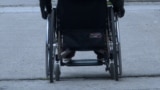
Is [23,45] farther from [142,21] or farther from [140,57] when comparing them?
[142,21]

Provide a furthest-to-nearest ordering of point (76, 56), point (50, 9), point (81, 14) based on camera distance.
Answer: point (76, 56) < point (50, 9) < point (81, 14)

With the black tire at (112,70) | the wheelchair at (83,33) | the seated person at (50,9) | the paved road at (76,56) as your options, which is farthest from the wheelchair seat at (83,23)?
the paved road at (76,56)

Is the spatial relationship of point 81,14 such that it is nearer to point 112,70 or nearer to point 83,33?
point 83,33

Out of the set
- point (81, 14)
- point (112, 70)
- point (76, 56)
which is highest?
point (81, 14)

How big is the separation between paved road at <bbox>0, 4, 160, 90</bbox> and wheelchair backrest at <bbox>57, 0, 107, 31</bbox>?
72cm

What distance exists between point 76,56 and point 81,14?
6.48 ft

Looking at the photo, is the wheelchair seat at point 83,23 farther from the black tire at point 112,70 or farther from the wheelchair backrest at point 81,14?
the black tire at point 112,70

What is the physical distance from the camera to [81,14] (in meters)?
7.17

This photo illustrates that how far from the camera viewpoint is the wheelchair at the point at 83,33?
712 cm

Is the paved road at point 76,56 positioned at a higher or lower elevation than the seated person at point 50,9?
lower

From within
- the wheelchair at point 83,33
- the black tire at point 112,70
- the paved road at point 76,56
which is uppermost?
the wheelchair at point 83,33

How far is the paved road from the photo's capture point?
7141mm

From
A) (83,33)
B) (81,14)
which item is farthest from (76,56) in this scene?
(81,14)

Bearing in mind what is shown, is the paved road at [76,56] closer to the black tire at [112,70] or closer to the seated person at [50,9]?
the black tire at [112,70]
